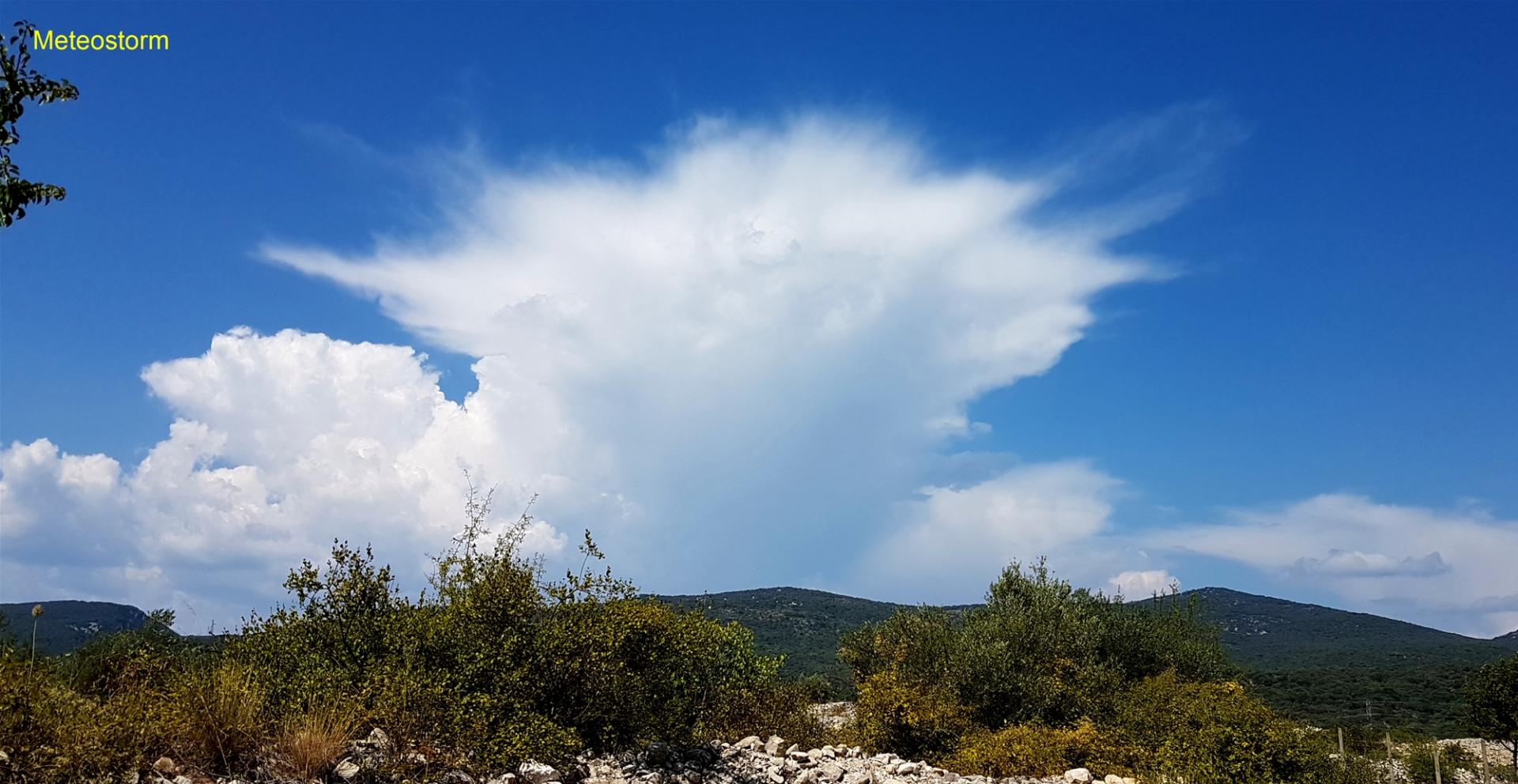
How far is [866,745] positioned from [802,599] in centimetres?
8285

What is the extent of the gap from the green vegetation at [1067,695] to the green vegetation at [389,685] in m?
7.67

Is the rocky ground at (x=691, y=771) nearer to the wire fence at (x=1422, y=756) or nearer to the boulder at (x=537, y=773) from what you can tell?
the boulder at (x=537, y=773)

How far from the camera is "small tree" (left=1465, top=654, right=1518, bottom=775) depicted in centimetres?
3212

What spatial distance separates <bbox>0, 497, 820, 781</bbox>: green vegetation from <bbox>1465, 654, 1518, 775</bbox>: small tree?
3104 cm

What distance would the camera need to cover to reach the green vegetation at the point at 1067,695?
17.2 metres

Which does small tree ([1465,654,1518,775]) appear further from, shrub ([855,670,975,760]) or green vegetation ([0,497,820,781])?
green vegetation ([0,497,820,781])

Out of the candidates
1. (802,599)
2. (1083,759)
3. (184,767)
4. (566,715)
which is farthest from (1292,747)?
(802,599)

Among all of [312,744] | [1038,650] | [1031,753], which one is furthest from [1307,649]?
[312,744]

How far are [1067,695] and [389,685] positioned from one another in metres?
19.6

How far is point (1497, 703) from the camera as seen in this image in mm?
32688

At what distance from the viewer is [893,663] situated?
2831cm

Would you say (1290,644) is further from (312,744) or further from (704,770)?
(312,744)

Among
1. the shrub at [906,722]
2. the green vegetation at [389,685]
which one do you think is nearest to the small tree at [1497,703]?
the shrub at [906,722]

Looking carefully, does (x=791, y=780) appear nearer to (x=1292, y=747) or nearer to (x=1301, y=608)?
(x=1292, y=747)
